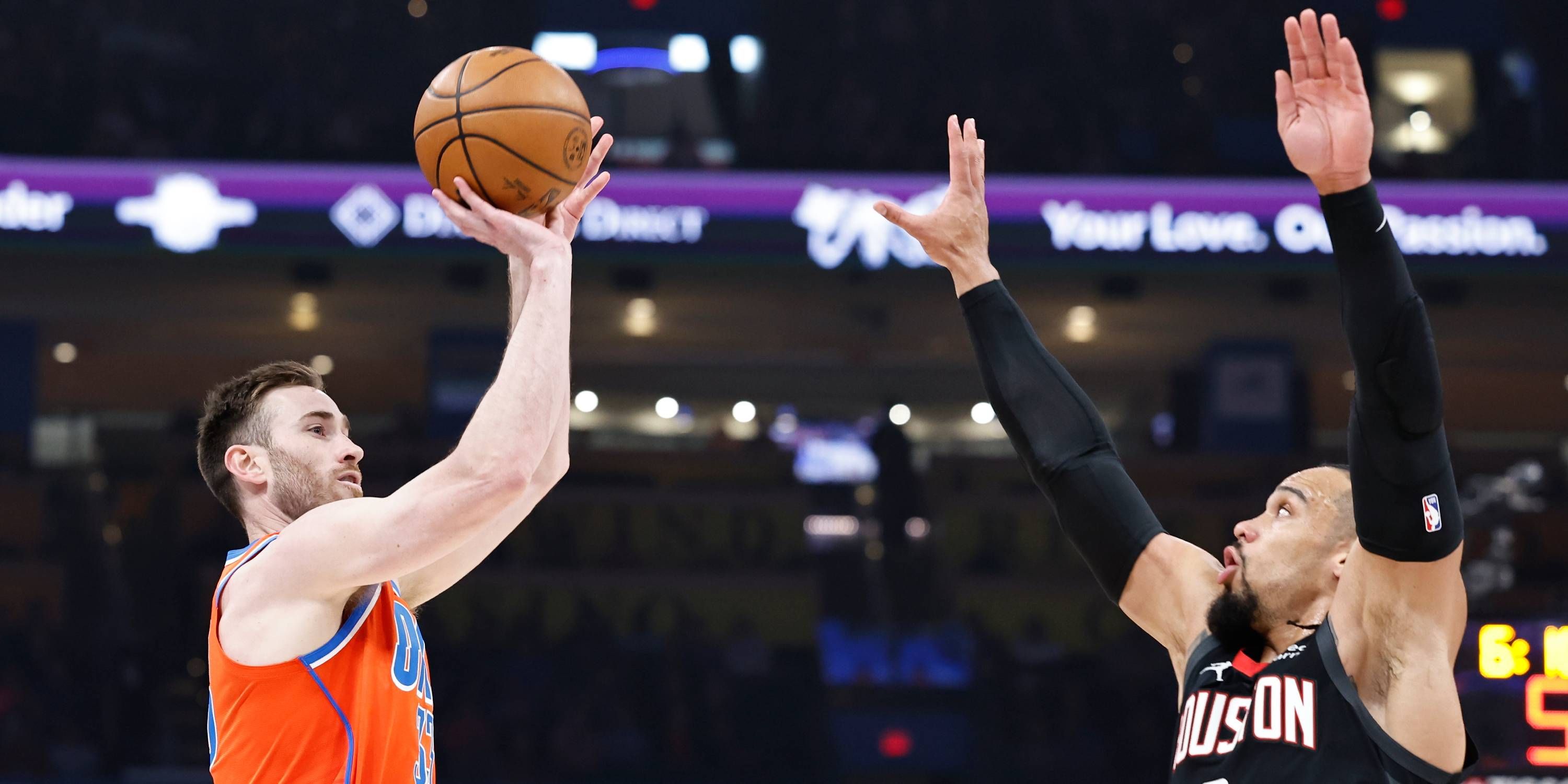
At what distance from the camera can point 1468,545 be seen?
10.4 m

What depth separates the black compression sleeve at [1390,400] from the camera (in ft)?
7.68

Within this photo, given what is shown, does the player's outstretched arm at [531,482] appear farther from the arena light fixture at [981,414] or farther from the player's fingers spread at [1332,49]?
the arena light fixture at [981,414]

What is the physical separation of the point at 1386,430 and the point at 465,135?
5.61 feet

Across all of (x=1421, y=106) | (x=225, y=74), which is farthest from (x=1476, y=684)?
(x=225, y=74)

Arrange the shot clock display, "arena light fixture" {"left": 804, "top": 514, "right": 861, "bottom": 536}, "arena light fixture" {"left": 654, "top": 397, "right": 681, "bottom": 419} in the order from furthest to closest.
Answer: "arena light fixture" {"left": 654, "top": 397, "right": 681, "bottom": 419} → "arena light fixture" {"left": 804, "top": 514, "right": 861, "bottom": 536} → the shot clock display

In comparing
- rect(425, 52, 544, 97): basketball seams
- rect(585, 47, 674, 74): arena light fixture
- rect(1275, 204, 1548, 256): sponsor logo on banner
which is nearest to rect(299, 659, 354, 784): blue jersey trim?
rect(425, 52, 544, 97): basketball seams

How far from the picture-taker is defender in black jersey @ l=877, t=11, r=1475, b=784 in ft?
7.75

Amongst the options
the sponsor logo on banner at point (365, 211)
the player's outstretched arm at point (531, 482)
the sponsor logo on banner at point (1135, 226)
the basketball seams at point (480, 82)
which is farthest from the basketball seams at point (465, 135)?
the sponsor logo on banner at point (1135, 226)

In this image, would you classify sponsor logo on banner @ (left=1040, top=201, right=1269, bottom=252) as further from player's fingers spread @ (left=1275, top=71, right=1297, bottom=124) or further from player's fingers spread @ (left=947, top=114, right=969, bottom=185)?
player's fingers spread @ (left=1275, top=71, right=1297, bottom=124)

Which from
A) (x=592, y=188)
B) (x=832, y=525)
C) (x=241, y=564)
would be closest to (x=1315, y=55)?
(x=592, y=188)

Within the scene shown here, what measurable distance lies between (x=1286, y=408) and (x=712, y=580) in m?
4.70

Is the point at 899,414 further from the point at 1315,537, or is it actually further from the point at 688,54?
the point at 1315,537

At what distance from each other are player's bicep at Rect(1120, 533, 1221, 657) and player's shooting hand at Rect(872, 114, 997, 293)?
25.7 inches

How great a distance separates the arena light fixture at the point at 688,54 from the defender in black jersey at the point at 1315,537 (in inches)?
343
